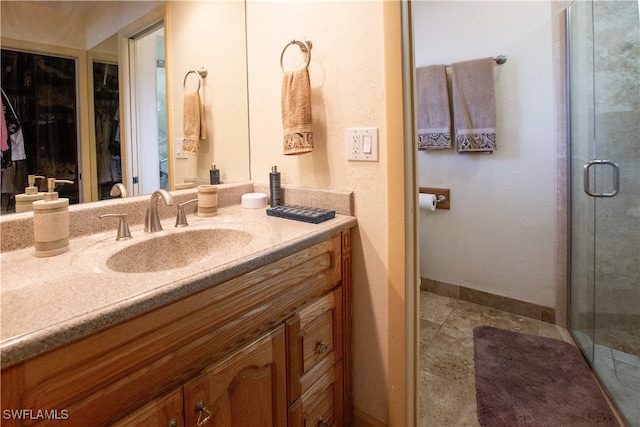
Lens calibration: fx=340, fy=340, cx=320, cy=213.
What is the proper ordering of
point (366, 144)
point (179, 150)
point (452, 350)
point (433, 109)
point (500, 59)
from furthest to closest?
point (433, 109) → point (500, 59) → point (452, 350) → point (179, 150) → point (366, 144)

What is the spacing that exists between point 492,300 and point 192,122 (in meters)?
2.08

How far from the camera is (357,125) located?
114 cm

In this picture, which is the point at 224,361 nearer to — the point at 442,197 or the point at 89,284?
the point at 89,284

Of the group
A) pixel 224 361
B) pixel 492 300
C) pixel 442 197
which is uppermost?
pixel 442 197

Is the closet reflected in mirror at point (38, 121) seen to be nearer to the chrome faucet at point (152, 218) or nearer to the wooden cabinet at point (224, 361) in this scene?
the chrome faucet at point (152, 218)

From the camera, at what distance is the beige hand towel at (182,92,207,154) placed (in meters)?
1.34

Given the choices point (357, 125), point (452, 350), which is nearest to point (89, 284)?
point (357, 125)

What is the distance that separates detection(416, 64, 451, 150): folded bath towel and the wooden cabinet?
4.61 feet

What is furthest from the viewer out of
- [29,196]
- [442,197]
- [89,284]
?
[442,197]

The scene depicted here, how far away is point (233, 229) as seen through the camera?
1062mm

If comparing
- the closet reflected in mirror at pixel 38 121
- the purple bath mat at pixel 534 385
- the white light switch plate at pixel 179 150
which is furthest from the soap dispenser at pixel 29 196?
the purple bath mat at pixel 534 385

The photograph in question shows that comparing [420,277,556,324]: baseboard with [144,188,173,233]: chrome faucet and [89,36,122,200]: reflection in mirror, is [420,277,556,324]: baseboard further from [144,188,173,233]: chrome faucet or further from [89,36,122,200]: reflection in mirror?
[89,36,122,200]: reflection in mirror

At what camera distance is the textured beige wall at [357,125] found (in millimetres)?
1095

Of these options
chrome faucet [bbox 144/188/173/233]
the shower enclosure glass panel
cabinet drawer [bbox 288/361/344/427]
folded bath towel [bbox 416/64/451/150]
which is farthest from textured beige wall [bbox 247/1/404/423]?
folded bath towel [bbox 416/64/451/150]
